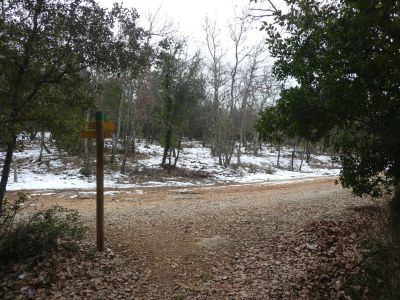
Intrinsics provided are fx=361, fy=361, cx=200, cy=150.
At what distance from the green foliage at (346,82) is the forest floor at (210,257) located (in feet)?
6.06

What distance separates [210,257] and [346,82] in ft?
13.7

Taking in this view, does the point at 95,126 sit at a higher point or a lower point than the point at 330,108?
lower

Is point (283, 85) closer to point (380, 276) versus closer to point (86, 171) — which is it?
point (380, 276)

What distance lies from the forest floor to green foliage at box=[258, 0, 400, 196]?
72.7 inches

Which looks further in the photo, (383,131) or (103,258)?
(103,258)

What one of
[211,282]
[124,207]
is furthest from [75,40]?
[124,207]

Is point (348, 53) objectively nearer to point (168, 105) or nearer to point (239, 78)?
point (168, 105)

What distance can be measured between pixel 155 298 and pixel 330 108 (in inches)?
154

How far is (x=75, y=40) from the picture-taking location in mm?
6062

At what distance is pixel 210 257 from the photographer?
718 centimetres

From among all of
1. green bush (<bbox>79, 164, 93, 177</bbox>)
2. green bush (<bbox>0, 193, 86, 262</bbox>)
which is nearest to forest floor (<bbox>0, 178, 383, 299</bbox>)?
green bush (<bbox>0, 193, 86, 262</bbox>)

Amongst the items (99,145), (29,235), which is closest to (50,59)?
(99,145)

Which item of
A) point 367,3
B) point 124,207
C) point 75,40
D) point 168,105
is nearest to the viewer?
point 367,3

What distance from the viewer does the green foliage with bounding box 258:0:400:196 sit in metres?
4.47
